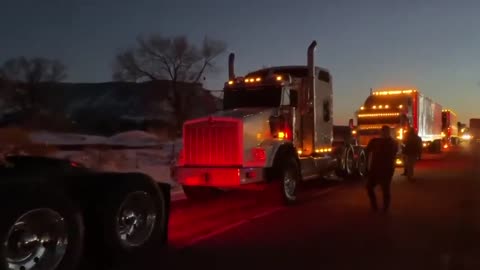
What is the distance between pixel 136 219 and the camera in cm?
804

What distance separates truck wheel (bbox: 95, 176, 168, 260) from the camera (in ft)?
24.3

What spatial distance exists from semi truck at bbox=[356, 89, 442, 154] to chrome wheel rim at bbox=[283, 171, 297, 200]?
1472 centimetres

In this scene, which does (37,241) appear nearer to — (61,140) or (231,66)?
(231,66)

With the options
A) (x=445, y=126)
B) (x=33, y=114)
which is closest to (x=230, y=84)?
(x=445, y=126)

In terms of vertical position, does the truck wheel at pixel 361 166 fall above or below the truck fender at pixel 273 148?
below

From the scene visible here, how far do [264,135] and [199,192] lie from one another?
2165 mm

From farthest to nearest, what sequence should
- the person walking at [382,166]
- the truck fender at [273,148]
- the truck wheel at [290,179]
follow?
the truck wheel at [290,179] → the truck fender at [273,148] → the person walking at [382,166]

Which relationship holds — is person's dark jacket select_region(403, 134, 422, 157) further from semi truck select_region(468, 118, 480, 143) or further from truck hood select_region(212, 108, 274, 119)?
semi truck select_region(468, 118, 480, 143)

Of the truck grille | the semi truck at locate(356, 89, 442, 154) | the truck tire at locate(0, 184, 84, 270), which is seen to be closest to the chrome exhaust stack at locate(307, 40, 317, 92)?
the truck grille

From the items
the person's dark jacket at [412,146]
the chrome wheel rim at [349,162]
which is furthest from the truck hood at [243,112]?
the person's dark jacket at [412,146]

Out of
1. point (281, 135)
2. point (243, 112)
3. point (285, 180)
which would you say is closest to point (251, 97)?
point (243, 112)

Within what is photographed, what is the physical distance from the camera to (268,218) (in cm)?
1228

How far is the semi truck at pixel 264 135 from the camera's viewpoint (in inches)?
554

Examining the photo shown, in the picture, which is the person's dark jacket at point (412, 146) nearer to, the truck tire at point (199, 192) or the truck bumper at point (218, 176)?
the truck tire at point (199, 192)
